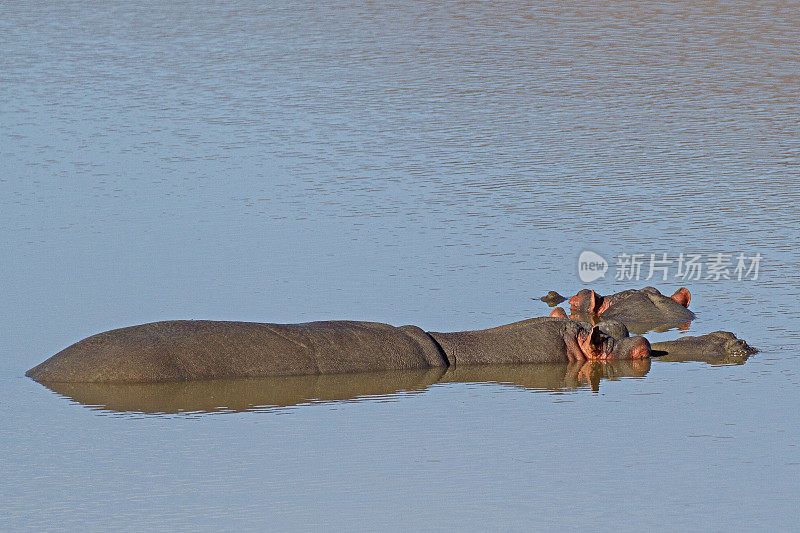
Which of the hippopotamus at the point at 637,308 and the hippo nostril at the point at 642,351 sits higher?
the hippopotamus at the point at 637,308

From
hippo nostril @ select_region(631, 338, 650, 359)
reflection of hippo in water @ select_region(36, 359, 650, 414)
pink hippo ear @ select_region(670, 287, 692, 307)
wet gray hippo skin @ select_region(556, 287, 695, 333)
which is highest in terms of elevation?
pink hippo ear @ select_region(670, 287, 692, 307)

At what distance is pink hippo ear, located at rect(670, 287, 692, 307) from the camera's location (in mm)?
11406

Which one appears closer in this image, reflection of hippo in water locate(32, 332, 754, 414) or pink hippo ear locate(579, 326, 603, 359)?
reflection of hippo in water locate(32, 332, 754, 414)

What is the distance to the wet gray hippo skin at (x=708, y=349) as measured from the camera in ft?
33.1

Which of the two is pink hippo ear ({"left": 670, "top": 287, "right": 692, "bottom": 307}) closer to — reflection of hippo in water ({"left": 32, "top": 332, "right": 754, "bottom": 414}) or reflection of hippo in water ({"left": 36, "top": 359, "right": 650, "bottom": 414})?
reflection of hippo in water ({"left": 32, "top": 332, "right": 754, "bottom": 414})

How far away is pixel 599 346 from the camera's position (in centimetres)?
1038

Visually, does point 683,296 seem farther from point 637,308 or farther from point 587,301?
point 587,301

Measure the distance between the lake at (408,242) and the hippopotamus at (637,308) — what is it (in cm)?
24

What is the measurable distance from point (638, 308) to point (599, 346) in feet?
3.60

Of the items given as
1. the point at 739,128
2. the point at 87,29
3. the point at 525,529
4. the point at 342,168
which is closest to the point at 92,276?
the point at 342,168

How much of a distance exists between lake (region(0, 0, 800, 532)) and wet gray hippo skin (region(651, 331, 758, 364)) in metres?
0.12
